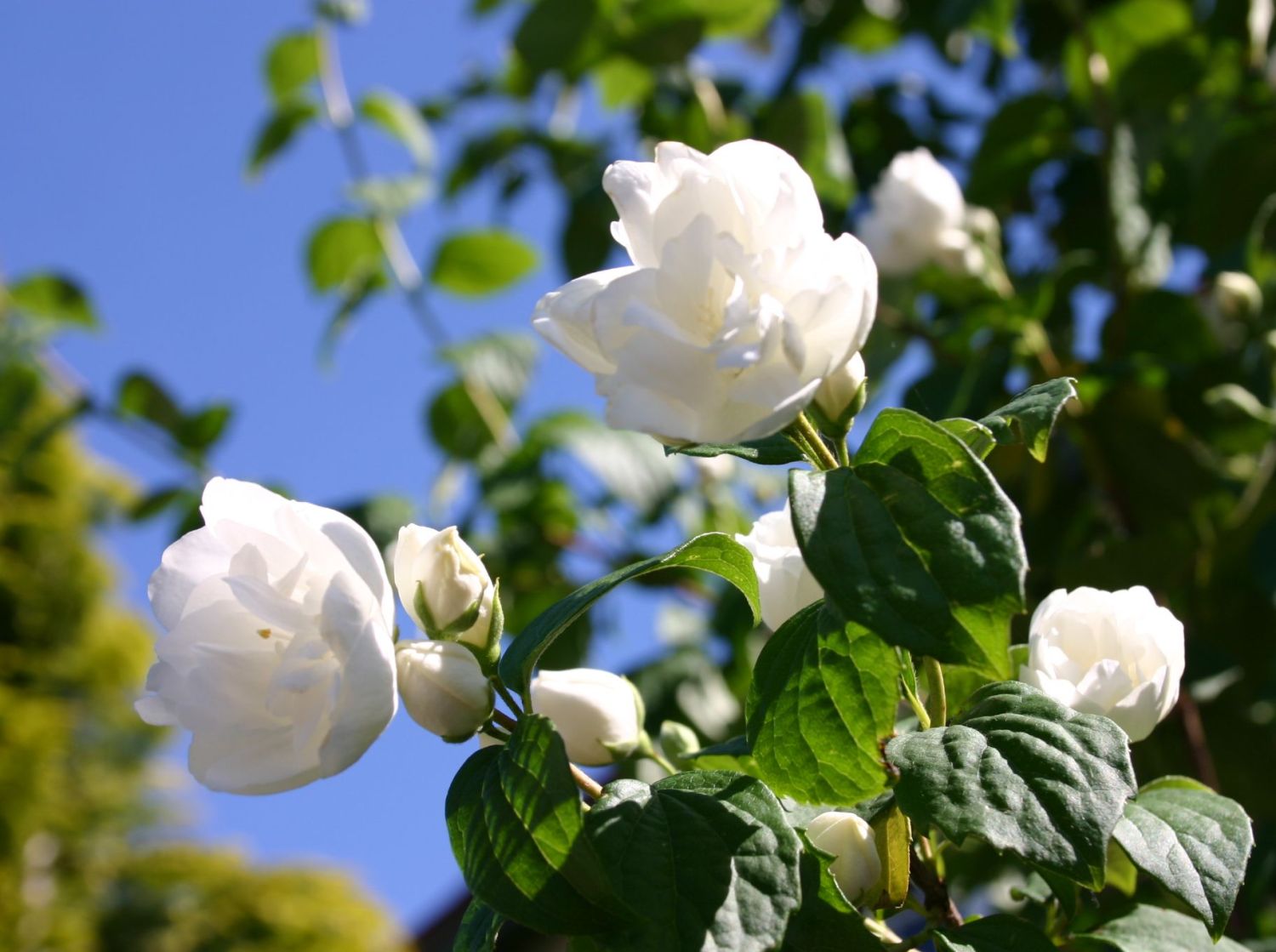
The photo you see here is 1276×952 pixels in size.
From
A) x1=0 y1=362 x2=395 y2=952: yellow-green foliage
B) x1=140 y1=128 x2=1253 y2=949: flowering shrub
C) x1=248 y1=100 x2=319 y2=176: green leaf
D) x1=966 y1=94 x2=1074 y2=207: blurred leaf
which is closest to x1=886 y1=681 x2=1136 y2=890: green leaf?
x1=140 y1=128 x2=1253 y2=949: flowering shrub

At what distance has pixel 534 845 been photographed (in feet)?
1.71

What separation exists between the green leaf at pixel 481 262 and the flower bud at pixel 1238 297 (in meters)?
1.21

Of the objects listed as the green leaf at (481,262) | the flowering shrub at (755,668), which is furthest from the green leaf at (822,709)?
the green leaf at (481,262)

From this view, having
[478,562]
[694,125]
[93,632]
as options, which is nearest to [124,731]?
[93,632]

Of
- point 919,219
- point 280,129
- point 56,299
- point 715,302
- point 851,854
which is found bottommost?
point 56,299

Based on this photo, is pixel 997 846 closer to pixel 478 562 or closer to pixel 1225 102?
pixel 478 562

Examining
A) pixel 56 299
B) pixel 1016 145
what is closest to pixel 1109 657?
pixel 1016 145

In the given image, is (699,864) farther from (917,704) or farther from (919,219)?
(919,219)

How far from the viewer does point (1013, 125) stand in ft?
5.68

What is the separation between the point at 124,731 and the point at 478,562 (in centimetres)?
1129

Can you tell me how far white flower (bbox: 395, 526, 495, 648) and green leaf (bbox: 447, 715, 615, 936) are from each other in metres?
0.08

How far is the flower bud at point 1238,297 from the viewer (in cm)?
142

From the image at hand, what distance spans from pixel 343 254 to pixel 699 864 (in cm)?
198

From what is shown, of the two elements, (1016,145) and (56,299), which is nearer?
(1016,145)
